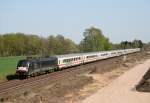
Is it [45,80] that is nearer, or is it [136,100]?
[136,100]

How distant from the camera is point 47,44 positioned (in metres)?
126

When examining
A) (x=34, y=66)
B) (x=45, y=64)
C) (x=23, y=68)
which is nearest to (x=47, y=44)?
(x=45, y=64)

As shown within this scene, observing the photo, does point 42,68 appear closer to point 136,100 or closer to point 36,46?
point 136,100

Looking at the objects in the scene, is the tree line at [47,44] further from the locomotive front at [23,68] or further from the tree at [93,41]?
the locomotive front at [23,68]

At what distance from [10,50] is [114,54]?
34.9 metres

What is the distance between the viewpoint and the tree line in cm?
10325

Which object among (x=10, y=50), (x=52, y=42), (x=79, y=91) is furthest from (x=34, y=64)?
(x=52, y=42)

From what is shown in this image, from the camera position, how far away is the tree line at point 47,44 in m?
103

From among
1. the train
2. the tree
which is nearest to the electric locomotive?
the train

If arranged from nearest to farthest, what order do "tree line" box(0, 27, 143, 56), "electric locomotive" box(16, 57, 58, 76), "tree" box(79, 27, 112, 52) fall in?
"electric locomotive" box(16, 57, 58, 76) → "tree line" box(0, 27, 143, 56) → "tree" box(79, 27, 112, 52)

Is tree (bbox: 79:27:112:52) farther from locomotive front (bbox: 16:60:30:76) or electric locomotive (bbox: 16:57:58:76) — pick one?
locomotive front (bbox: 16:60:30:76)

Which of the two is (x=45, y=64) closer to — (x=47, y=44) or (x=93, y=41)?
(x=47, y=44)

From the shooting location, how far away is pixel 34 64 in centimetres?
4006

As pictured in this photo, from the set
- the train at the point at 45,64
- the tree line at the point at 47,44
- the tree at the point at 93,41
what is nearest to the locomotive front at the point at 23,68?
the train at the point at 45,64
